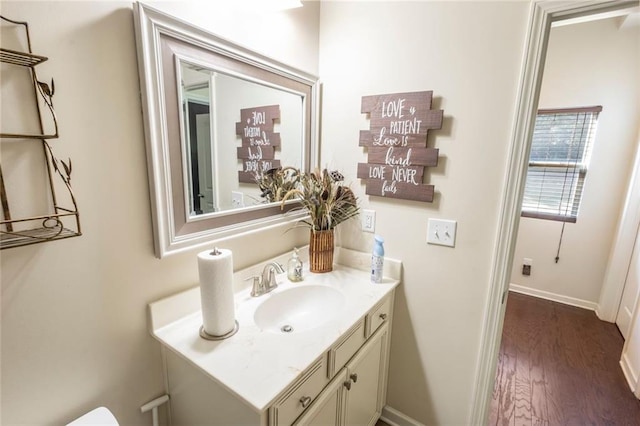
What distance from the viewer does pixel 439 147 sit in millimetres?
1332

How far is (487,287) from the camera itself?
1319 millimetres

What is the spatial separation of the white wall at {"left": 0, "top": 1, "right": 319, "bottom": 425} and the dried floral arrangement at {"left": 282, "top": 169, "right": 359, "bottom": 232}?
0.66 metres

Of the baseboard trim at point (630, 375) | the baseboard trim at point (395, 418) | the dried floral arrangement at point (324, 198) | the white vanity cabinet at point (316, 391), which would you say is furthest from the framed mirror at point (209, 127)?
the baseboard trim at point (630, 375)

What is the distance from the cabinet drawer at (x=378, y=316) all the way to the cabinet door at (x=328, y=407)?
0.74 ft

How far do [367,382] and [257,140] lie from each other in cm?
123

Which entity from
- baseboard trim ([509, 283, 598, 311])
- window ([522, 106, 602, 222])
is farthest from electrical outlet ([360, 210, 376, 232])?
baseboard trim ([509, 283, 598, 311])

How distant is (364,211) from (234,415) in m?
1.06

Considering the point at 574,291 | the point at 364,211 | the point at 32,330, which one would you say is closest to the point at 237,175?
the point at 364,211

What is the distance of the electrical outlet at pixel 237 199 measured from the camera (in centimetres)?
127

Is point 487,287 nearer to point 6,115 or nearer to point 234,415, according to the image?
point 234,415

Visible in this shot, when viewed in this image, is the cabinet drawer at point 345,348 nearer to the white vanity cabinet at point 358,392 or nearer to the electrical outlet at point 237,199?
the white vanity cabinet at point 358,392

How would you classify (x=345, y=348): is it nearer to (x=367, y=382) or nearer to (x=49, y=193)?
(x=367, y=382)

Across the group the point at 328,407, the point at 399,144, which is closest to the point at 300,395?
the point at 328,407

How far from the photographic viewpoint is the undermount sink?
49.3 inches
